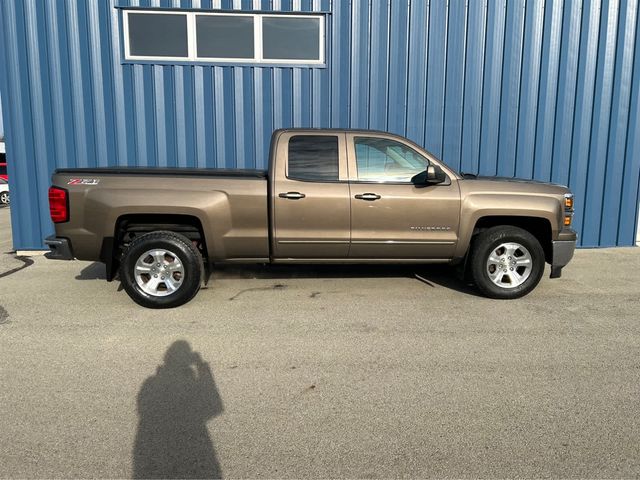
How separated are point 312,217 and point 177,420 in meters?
2.64

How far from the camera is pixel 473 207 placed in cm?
506

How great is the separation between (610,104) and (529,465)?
7747 millimetres

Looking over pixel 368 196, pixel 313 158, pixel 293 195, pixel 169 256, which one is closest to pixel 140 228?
pixel 169 256

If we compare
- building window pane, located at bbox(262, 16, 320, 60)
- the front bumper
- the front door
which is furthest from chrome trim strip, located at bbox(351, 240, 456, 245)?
building window pane, located at bbox(262, 16, 320, 60)

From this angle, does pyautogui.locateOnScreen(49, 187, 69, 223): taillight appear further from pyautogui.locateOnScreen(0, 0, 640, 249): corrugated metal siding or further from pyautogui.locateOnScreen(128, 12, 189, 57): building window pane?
pyautogui.locateOnScreen(128, 12, 189, 57): building window pane

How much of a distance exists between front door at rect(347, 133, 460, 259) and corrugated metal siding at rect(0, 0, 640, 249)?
2.98m

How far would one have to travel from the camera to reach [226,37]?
7750 millimetres

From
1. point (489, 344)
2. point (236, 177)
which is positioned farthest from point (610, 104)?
point (236, 177)

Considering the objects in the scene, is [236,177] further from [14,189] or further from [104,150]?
[14,189]

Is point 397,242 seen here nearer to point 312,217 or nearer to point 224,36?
point 312,217

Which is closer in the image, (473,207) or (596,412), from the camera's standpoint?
(596,412)

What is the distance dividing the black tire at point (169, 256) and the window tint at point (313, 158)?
1.34m

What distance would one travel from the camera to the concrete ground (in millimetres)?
2488

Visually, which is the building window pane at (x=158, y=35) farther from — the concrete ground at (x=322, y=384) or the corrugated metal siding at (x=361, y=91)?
the concrete ground at (x=322, y=384)
